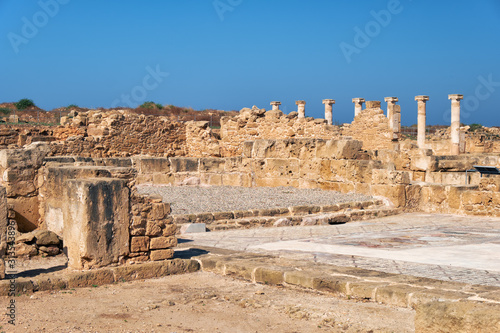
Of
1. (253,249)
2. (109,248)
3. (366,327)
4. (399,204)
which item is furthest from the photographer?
(399,204)

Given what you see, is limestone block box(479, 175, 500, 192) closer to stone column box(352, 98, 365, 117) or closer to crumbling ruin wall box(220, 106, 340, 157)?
crumbling ruin wall box(220, 106, 340, 157)

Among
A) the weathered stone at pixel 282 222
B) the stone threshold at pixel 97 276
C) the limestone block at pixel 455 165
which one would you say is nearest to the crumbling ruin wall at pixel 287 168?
the limestone block at pixel 455 165

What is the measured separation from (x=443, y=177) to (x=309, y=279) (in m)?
10.4

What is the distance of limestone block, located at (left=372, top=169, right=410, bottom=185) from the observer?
12086 mm

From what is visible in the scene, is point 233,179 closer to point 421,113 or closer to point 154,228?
point 154,228

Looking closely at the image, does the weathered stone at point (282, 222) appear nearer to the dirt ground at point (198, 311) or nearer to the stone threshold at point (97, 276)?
the stone threshold at point (97, 276)

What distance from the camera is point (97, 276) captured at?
5.41m

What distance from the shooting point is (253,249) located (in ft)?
23.4

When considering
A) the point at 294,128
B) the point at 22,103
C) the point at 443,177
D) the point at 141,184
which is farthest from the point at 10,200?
the point at 22,103

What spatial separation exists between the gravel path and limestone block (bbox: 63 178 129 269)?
13.9 feet

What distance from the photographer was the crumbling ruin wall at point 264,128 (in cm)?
1938

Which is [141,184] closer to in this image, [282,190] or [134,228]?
[282,190]

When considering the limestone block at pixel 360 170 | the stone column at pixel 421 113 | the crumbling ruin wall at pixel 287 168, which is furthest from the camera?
the stone column at pixel 421 113

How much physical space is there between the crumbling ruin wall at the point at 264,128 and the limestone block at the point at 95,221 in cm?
1346
